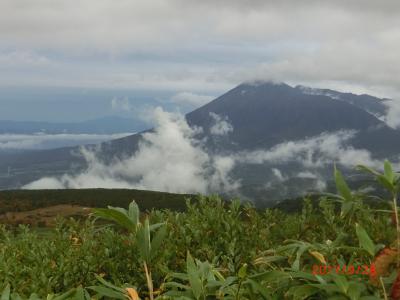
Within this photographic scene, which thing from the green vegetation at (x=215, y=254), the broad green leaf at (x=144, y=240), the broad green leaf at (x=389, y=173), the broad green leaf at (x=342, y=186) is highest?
the broad green leaf at (x=389, y=173)

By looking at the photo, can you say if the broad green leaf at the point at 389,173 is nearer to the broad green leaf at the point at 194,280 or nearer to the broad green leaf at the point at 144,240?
the broad green leaf at the point at 194,280

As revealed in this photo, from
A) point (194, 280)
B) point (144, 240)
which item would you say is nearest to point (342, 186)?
point (194, 280)

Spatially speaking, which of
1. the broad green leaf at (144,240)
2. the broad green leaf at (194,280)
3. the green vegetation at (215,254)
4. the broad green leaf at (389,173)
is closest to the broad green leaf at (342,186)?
the green vegetation at (215,254)

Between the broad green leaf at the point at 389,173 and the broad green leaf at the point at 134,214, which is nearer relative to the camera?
the broad green leaf at the point at 389,173

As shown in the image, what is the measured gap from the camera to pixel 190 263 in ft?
11.6

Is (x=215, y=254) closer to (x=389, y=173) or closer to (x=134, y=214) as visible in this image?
(x=134, y=214)

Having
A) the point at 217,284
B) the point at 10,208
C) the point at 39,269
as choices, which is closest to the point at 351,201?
the point at 217,284

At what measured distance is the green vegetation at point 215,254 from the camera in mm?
3369

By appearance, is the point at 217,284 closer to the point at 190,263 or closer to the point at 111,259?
the point at 190,263

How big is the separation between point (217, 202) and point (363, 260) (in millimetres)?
3424

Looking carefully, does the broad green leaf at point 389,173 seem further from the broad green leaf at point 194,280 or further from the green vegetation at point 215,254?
the broad green leaf at point 194,280

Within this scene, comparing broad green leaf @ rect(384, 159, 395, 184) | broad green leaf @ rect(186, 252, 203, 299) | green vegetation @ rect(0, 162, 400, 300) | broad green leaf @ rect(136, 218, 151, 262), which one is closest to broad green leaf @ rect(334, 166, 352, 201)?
green vegetation @ rect(0, 162, 400, 300)

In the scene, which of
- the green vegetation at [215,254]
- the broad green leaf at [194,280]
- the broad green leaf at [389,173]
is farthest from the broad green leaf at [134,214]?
the broad green leaf at [389,173]

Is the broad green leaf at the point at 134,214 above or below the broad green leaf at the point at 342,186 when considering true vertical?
below
